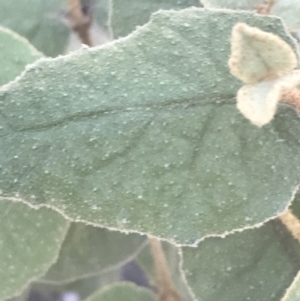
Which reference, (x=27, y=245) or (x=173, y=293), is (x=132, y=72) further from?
(x=173, y=293)

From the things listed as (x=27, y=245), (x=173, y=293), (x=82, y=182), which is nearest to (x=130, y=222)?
(x=82, y=182)

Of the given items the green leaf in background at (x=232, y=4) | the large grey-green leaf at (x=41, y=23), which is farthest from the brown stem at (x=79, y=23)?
the green leaf in background at (x=232, y=4)

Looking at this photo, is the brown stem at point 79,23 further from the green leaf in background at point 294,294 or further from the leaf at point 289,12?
the green leaf in background at point 294,294

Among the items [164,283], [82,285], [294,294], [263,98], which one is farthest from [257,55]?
[82,285]

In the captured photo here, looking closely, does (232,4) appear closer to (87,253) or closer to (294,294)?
(294,294)

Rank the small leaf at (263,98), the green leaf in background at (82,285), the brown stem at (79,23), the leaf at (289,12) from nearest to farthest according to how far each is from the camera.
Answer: the small leaf at (263,98) < the leaf at (289,12) < the brown stem at (79,23) < the green leaf in background at (82,285)
